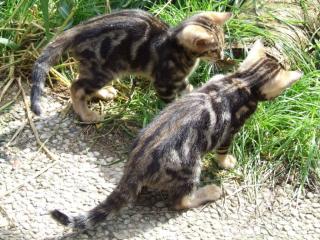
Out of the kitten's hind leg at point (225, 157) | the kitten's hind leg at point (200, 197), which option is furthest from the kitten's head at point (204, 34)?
the kitten's hind leg at point (200, 197)

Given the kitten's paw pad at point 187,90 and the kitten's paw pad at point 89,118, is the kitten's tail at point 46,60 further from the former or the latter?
the kitten's paw pad at point 187,90

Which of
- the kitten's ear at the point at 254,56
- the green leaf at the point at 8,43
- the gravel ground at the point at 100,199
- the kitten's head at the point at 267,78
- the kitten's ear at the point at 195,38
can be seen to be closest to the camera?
the gravel ground at the point at 100,199

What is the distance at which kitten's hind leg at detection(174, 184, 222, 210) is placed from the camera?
4125 mm

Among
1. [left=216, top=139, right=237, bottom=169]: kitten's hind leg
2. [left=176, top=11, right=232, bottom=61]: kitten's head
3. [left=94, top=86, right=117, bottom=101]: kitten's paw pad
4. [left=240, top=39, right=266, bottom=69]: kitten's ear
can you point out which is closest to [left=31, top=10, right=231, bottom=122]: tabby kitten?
[left=176, top=11, right=232, bottom=61]: kitten's head

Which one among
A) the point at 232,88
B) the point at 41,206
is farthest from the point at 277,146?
the point at 41,206

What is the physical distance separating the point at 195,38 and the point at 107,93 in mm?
895

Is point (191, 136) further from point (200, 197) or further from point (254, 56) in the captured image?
point (254, 56)

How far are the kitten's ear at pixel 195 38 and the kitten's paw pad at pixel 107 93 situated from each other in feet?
2.50

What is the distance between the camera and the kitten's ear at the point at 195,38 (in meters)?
4.56

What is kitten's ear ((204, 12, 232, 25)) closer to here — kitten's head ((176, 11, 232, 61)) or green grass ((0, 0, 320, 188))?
kitten's head ((176, 11, 232, 61))

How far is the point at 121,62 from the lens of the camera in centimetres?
472

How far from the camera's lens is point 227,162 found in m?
4.50

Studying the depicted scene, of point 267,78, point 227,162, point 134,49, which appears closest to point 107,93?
point 134,49

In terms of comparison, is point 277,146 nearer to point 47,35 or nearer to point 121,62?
point 121,62
